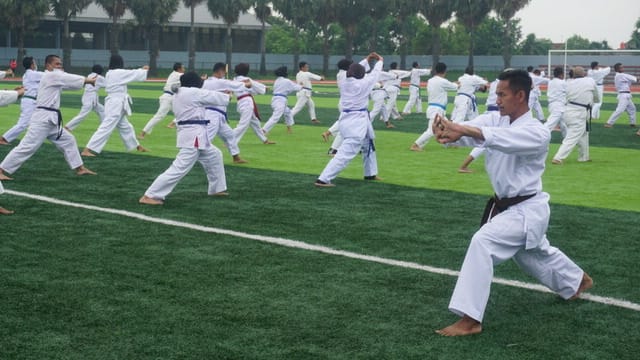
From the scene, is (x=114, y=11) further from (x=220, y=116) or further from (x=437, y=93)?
(x=220, y=116)

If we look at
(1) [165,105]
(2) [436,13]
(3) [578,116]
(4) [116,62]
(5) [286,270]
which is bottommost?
(5) [286,270]

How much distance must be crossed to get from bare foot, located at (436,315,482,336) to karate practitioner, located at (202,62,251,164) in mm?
9307

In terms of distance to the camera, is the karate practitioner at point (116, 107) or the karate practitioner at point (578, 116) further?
the karate practitioner at point (116, 107)

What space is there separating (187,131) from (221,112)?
460cm

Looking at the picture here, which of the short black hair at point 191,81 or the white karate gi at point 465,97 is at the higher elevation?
the short black hair at point 191,81

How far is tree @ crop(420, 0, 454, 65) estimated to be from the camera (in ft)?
243

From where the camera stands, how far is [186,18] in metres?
82.9

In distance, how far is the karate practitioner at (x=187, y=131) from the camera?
12.0 metres

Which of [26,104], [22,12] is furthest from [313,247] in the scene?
[22,12]

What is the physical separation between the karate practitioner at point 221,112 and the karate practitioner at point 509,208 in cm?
885

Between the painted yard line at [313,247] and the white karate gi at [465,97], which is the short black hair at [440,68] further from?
the painted yard line at [313,247]

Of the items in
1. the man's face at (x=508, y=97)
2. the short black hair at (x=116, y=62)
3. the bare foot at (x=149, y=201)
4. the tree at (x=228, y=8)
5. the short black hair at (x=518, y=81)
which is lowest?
the bare foot at (x=149, y=201)

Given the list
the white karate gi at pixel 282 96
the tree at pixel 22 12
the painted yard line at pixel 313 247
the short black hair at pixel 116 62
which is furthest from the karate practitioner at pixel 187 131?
the tree at pixel 22 12

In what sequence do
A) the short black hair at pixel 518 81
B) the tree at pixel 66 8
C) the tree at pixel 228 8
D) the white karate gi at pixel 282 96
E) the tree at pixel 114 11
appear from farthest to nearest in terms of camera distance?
the tree at pixel 228 8, the tree at pixel 114 11, the tree at pixel 66 8, the white karate gi at pixel 282 96, the short black hair at pixel 518 81
